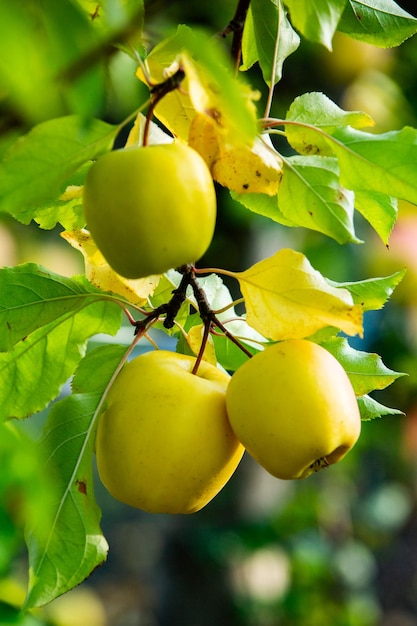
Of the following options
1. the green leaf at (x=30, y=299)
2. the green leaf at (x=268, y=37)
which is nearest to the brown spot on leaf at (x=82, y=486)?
the green leaf at (x=30, y=299)

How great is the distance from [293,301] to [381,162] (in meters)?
0.10

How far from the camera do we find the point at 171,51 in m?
0.53

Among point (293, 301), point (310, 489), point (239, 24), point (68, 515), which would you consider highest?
point (239, 24)

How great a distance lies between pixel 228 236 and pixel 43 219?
43.2 inches

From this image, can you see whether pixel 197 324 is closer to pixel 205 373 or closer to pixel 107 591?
pixel 205 373

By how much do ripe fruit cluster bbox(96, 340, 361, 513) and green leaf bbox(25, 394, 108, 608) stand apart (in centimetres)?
3

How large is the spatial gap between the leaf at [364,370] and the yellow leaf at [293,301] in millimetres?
95

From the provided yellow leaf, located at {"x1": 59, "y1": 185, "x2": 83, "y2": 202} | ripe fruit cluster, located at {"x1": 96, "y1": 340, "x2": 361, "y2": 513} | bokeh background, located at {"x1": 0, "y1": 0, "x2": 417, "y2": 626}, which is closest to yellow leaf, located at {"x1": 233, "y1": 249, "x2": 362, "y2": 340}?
ripe fruit cluster, located at {"x1": 96, "y1": 340, "x2": 361, "y2": 513}

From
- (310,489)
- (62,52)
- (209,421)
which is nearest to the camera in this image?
(62,52)

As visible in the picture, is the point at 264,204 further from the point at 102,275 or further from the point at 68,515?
the point at 68,515

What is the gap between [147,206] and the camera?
0.41 meters

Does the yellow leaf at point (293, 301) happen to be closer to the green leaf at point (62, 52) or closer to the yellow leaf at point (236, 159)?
the yellow leaf at point (236, 159)

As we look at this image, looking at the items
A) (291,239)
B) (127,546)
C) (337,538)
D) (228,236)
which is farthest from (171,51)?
(127,546)

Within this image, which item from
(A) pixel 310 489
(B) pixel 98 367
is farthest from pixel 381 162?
(A) pixel 310 489
